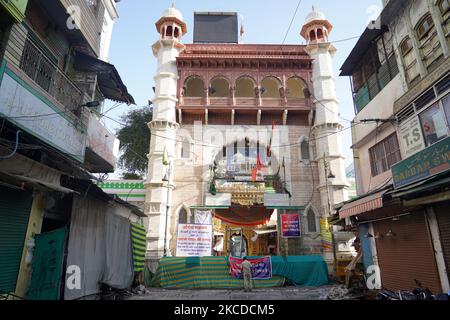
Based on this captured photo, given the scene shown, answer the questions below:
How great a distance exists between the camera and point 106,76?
11977mm

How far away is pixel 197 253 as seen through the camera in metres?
14.6

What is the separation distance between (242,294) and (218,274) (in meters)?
2.31

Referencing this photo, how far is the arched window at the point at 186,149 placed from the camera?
2095 cm

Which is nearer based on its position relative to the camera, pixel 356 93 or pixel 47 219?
pixel 47 219

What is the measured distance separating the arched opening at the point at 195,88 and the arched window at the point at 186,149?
4875mm

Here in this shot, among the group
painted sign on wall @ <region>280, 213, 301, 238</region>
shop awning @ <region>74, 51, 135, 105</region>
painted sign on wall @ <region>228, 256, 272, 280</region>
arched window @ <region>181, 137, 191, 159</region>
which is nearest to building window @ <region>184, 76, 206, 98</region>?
arched window @ <region>181, 137, 191, 159</region>

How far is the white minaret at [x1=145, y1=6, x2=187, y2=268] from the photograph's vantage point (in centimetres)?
1798

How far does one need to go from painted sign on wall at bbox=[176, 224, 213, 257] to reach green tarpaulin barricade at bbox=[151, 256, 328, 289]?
15.9 inches

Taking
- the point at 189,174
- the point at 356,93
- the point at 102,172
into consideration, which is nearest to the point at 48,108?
the point at 102,172

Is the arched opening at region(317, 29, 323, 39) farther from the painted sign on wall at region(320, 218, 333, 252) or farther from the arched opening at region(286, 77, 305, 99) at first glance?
the painted sign on wall at region(320, 218, 333, 252)

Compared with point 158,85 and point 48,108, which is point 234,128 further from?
point 48,108

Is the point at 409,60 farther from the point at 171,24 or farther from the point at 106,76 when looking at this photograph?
the point at 171,24
